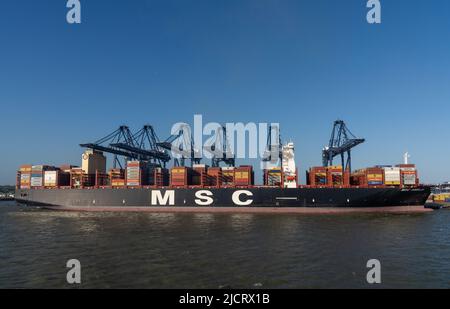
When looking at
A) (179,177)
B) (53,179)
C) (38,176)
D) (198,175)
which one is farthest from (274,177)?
(38,176)

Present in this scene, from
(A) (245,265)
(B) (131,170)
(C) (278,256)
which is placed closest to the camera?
(A) (245,265)

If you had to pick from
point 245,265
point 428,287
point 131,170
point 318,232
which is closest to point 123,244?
point 245,265

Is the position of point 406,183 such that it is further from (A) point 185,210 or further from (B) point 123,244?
(B) point 123,244

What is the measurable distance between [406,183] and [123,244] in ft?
137

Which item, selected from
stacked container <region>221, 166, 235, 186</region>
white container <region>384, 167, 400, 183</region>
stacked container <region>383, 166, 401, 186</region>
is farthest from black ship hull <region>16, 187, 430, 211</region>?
stacked container <region>221, 166, 235, 186</region>

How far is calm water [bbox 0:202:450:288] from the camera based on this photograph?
45.6 ft

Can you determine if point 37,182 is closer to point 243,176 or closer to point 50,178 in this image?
point 50,178

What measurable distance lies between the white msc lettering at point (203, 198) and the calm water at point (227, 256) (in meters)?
19.1

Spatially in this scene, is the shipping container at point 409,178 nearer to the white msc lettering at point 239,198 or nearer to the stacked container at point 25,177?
the white msc lettering at point 239,198

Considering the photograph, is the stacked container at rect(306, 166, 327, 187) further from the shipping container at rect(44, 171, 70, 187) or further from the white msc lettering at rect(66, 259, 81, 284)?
the shipping container at rect(44, 171, 70, 187)

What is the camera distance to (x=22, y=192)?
57.0 metres

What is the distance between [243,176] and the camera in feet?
163

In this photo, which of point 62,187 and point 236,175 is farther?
point 62,187
